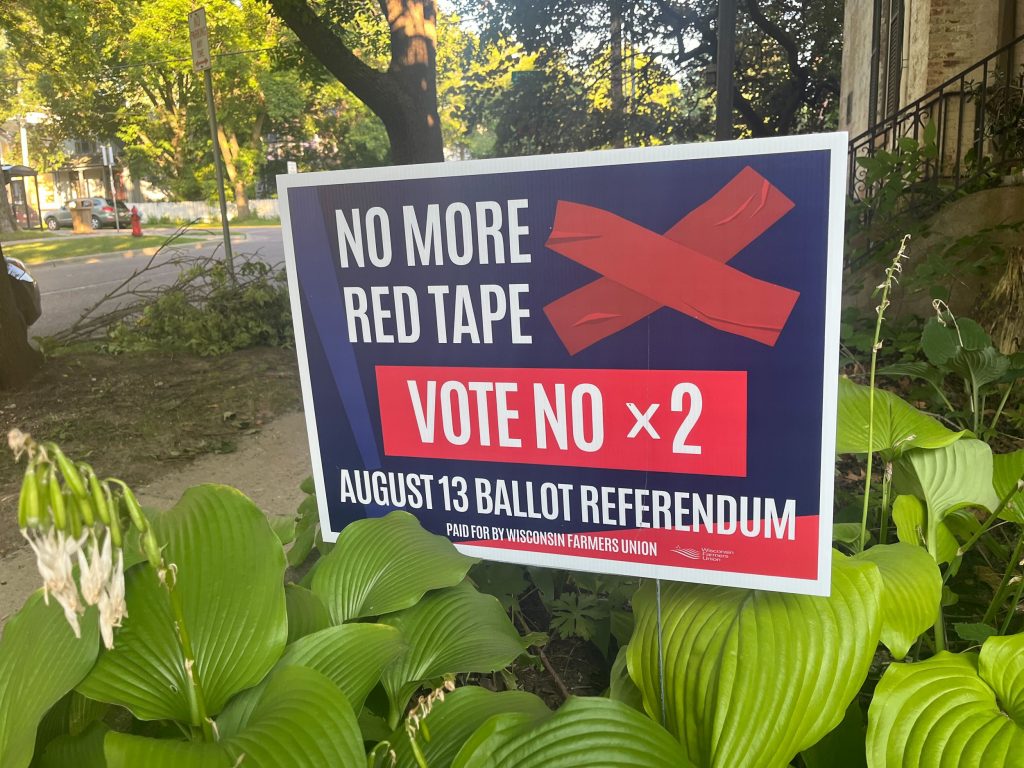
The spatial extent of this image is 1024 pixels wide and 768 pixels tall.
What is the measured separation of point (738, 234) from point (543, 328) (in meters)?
0.35

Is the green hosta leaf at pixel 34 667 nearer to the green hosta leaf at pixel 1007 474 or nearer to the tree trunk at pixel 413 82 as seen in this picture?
the green hosta leaf at pixel 1007 474

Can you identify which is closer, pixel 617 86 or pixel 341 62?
pixel 341 62


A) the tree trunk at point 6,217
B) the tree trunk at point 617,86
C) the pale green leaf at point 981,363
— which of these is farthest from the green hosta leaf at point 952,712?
the tree trunk at point 6,217

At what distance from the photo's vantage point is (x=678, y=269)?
1148 mm

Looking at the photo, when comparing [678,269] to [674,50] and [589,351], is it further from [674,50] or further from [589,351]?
[674,50]

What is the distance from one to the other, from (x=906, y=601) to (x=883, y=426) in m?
0.51

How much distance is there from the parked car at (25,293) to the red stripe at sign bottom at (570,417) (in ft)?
18.9

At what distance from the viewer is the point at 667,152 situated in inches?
44.9

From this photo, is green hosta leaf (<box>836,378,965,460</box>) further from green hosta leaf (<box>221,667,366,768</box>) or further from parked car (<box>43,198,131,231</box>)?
parked car (<box>43,198,131,231</box>)

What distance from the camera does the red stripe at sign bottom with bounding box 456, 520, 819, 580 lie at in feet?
3.77

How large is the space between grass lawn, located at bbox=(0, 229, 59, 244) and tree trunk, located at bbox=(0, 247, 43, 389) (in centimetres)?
1046

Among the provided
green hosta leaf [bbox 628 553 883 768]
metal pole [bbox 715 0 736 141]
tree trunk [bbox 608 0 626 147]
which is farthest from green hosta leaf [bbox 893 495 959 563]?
tree trunk [bbox 608 0 626 147]

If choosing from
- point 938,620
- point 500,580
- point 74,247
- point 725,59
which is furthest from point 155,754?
point 74,247

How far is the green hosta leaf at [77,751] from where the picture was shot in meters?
1.11
